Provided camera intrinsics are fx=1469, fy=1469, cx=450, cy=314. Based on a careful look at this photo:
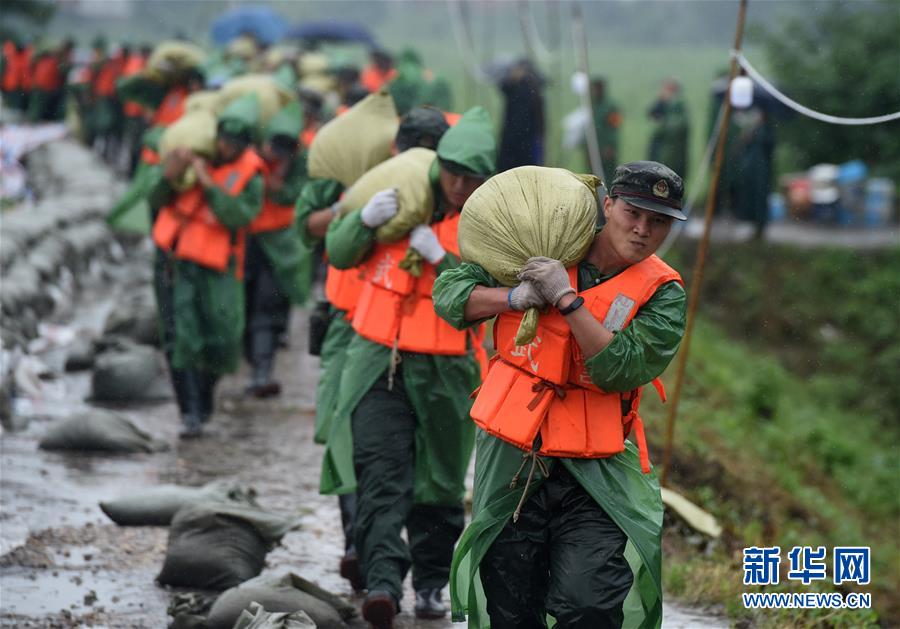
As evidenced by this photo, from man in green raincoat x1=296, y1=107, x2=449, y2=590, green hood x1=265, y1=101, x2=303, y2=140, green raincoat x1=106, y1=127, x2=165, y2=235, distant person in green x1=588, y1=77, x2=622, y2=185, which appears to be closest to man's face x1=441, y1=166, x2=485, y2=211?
man in green raincoat x1=296, y1=107, x2=449, y2=590

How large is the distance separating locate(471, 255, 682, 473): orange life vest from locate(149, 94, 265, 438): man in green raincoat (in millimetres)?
4381

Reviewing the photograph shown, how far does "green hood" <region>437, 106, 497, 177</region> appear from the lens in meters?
5.52

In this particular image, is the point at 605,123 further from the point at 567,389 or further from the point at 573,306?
the point at 573,306

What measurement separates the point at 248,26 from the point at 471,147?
46.7 ft

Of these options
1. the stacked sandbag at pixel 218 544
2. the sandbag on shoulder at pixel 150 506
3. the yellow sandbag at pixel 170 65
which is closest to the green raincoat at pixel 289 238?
the yellow sandbag at pixel 170 65

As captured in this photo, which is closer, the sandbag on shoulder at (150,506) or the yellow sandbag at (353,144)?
the yellow sandbag at (353,144)

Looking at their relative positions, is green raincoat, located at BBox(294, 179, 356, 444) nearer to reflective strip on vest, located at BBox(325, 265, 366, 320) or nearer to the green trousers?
reflective strip on vest, located at BBox(325, 265, 366, 320)

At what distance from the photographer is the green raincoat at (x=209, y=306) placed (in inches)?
340

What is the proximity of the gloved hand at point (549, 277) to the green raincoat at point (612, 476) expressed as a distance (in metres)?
0.20

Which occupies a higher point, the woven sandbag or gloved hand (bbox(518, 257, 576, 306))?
the woven sandbag

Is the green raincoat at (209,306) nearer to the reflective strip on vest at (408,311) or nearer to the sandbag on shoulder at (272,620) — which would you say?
the reflective strip on vest at (408,311)

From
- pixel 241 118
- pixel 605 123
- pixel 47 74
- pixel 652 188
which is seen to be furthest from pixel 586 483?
pixel 47 74

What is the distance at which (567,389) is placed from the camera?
440 centimetres

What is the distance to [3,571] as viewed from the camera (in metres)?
6.18
